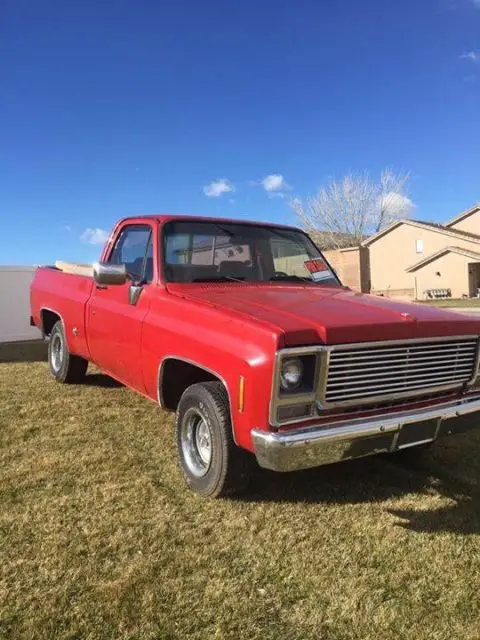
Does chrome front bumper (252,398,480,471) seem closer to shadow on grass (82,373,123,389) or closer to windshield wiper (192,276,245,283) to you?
windshield wiper (192,276,245,283)

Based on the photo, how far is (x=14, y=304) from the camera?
12.5 m

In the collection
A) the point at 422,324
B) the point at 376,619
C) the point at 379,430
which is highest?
the point at 422,324

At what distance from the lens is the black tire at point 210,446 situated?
328 centimetres

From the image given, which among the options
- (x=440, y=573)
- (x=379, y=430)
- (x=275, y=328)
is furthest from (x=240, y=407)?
(x=440, y=573)

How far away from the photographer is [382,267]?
47375 mm

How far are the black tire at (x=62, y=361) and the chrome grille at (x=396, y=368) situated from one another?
13.0 ft

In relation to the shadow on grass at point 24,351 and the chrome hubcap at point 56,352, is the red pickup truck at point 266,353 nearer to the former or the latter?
the chrome hubcap at point 56,352

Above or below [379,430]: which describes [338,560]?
below

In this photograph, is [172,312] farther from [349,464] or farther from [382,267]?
[382,267]

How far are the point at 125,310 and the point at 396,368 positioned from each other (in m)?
2.27

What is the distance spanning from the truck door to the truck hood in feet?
1.36

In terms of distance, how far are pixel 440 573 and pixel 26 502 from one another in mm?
2474

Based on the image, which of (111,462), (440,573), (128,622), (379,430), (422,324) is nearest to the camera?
(128,622)

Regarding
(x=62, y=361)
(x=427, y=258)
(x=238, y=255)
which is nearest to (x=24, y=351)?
(x=62, y=361)
